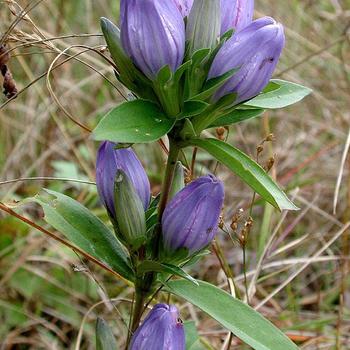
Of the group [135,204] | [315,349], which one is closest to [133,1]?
[135,204]

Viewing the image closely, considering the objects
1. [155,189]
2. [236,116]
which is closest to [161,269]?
[236,116]

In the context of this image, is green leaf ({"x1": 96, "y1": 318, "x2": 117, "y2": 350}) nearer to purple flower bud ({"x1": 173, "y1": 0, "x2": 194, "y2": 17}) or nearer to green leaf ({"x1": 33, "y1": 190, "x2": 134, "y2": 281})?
green leaf ({"x1": 33, "y1": 190, "x2": 134, "y2": 281})

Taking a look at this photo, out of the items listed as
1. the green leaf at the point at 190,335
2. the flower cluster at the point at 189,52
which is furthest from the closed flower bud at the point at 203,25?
the green leaf at the point at 190,335

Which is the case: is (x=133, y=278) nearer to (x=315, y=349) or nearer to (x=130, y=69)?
(x=130, y=69)

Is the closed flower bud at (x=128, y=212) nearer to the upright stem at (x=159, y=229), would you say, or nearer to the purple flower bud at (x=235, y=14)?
the upright stem at (x=159, y=229)

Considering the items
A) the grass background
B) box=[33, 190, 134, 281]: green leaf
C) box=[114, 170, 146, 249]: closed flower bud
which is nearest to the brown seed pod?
the grass background

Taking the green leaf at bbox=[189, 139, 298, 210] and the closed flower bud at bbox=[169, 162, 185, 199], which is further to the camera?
the closed flower bud at bbox=[169, 162, 185, 199]
